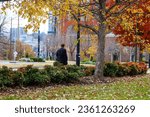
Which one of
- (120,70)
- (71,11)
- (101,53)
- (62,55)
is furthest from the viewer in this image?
(120,70)

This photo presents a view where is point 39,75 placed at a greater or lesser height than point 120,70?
greater

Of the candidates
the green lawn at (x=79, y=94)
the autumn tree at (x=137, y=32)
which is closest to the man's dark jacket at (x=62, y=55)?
the autumn tree at (x=137, y=32)

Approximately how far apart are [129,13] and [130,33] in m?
5.48

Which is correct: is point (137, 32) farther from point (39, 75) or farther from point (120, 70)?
point (39, 75)

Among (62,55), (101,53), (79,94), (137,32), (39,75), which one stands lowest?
(79,94)

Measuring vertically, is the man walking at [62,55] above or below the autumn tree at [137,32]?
below

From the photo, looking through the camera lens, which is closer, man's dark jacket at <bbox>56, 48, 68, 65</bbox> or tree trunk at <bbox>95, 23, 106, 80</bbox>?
tree trunk at <bbox>95, 23, 106, 80</bbox>

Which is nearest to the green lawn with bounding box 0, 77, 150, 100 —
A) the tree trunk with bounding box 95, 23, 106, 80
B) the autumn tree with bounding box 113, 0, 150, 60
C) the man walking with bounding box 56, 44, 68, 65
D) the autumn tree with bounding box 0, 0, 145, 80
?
the autumn tree with bounding box 0, 0, 145, 80

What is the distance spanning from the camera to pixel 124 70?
26.3 m

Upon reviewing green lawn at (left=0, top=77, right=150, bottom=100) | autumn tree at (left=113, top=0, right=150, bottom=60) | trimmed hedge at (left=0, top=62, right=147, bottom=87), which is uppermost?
autumn tree at (left=113, top=0, right=150, bottom=60)

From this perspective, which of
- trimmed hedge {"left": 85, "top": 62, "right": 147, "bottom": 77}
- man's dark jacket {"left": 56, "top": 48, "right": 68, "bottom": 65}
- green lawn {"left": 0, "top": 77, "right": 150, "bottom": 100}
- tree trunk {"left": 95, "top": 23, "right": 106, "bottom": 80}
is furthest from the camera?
trimmed hedge {"left": 85, "top": 62, "right": 147, "bottom": 77}

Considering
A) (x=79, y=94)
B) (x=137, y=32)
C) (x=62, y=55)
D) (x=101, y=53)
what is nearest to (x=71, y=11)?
(x=101, y=53)

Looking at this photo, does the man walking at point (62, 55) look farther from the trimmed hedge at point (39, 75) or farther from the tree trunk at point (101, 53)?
the tree trunk at point (101, 53)

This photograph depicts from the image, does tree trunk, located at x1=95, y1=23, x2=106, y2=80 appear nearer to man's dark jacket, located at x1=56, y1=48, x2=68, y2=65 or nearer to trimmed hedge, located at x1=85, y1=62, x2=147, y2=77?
trimmed hedge, located at x1=85, y1=62, x2=147, y2=77
